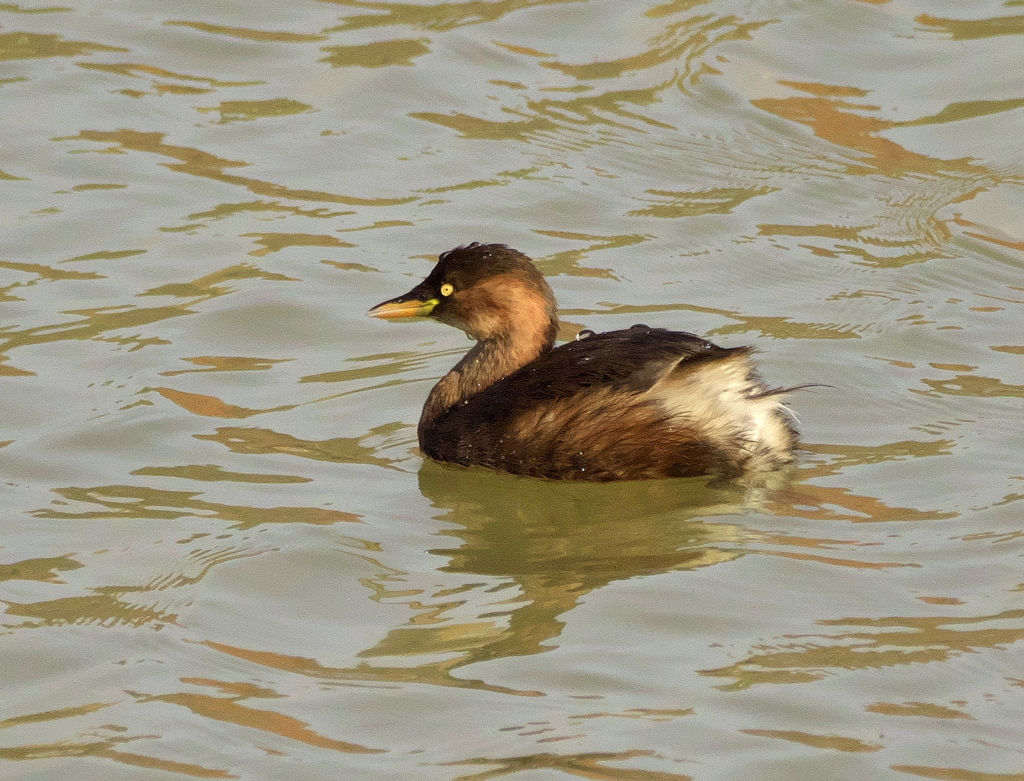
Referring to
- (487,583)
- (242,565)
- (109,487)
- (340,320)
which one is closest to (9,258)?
(340,320)

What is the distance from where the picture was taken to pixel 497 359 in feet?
22.4

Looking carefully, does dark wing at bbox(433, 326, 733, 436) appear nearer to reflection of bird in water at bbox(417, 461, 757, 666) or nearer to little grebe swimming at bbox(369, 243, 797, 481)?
little grebe swimming at bbox(369, 243, 797, 481)

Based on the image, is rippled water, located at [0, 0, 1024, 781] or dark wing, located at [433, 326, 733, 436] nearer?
rippled water, located at [0, 0, 1024, 781]

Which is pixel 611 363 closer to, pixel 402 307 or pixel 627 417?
pixel 627 417

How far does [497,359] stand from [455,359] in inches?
29.6

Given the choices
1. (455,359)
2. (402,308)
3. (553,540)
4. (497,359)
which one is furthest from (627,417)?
(455,359)

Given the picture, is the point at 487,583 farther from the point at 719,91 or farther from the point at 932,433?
the point at 719,91

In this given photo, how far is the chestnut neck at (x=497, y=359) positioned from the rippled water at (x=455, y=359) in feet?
0.93

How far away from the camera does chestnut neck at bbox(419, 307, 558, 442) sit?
22.2ft

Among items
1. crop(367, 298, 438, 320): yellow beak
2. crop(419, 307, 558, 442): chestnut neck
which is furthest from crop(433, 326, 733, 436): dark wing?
crop(367, 298, 438, 320): yellow beak

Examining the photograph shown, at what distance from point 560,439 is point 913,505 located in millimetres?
1264

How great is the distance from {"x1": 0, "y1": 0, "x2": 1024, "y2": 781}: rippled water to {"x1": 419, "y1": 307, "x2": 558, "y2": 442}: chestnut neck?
0.93ft

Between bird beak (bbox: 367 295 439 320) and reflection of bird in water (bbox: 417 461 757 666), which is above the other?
bird beak (bbox: 367 295 439 320)

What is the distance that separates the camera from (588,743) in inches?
174
